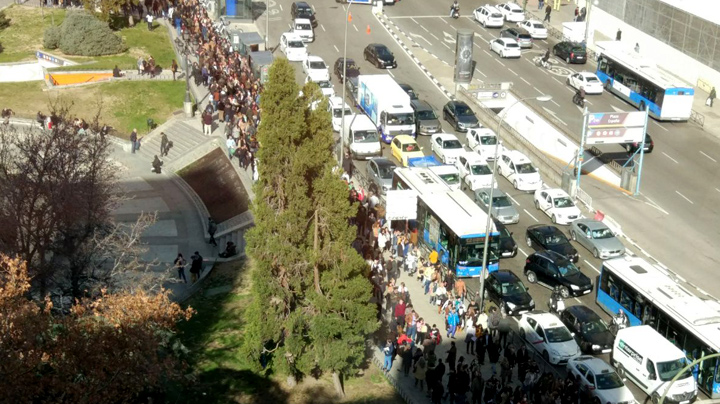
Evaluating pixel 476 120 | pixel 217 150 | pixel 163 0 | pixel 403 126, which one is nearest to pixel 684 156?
pixel 476 120

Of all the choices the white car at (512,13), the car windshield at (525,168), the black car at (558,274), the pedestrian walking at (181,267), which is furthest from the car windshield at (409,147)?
the white car at (512,13)

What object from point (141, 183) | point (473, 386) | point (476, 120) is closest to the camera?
Result: point (473, 386)

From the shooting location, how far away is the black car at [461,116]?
56.4 metres

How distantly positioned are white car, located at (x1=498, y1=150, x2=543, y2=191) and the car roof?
13051 mm

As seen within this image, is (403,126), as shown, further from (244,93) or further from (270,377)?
(270,377)

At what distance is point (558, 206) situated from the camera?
4662cm

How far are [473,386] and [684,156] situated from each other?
29590mm

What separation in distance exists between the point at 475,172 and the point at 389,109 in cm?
766

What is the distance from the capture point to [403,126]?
54.6m

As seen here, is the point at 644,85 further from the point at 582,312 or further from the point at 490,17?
the point at 582,312

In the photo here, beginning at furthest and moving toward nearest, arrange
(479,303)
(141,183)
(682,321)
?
(141,183) < (479,303) < (682,321)

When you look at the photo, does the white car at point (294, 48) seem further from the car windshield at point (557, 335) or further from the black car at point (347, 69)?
the car windshield at point (557, 335)

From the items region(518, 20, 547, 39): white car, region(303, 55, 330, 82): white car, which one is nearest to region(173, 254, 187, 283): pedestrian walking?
region(303, 55, 330, 82): white car

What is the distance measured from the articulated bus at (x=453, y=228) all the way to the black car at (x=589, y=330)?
16.0 ft
